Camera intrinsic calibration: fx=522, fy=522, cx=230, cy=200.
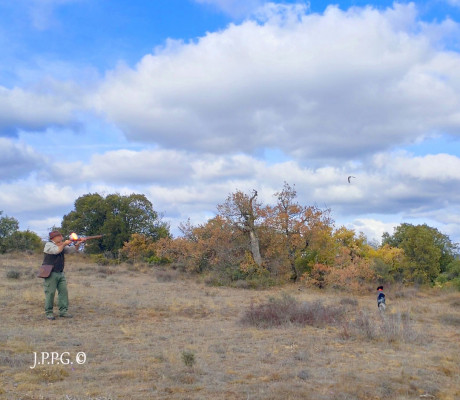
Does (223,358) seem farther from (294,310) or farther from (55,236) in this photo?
(55,236)

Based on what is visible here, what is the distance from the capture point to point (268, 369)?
7.62 meters

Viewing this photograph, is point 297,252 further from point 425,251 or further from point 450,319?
point 450,319

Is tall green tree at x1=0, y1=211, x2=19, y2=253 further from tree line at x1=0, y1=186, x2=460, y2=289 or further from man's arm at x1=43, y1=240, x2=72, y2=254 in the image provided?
man's arm at x1=43, y1=240, x2=72, y2=254

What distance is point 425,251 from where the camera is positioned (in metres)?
26.2

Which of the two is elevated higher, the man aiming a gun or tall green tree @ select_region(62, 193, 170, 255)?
tall green tree @ select_region(62, 193, 170, 255)

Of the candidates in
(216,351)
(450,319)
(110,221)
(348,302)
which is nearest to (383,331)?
(216,351)

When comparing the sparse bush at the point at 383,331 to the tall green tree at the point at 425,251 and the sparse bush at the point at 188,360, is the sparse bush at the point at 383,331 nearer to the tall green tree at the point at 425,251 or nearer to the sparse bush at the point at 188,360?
the sparse bush at the point at 188,360

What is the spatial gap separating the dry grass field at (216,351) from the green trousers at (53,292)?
36 cm

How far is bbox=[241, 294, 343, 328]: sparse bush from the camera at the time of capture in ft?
38.3

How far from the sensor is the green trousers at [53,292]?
11.9 meters

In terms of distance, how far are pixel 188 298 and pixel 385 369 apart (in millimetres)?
9387

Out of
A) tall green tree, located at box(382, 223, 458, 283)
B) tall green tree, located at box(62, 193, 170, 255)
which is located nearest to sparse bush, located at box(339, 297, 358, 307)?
tall green tree, located at box(382, 223, 458, 283)

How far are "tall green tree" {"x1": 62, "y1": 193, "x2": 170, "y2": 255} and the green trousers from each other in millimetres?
26260

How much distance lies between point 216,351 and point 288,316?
11.0 feet
